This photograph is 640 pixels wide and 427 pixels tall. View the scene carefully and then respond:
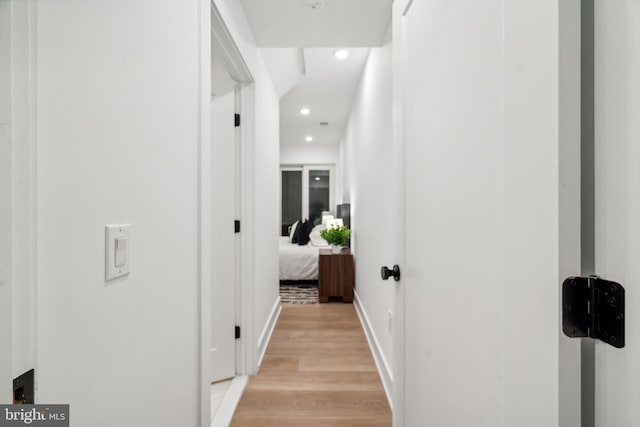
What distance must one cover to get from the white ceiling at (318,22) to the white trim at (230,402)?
237 cm

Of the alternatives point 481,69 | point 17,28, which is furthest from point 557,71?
point 17,28

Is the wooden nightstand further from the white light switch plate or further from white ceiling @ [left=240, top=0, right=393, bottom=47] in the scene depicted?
the white light switch plate

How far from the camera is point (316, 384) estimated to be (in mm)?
2084

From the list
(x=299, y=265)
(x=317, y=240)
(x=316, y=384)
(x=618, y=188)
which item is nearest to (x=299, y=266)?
(x=299, y=265)

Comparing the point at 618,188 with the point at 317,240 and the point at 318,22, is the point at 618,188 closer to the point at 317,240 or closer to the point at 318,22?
the point at 318,22

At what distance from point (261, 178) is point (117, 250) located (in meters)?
1.81

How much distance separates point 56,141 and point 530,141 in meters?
0.81

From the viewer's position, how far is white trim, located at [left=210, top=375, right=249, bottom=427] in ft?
5.56

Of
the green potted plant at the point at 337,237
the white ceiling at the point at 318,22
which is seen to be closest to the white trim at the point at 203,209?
the white ceiling at the point at 318,22

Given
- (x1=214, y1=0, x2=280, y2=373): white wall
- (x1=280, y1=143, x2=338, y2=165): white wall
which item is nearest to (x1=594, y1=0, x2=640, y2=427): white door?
(x1=214, y1=0, x2=280, y2=373): white wall

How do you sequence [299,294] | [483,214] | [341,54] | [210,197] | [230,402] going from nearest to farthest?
[483,214] → [210,197] → [230,402] → [341,54] → [299,294]

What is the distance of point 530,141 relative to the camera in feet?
1.66

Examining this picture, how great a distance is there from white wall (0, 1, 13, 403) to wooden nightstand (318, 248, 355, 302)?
138 inches

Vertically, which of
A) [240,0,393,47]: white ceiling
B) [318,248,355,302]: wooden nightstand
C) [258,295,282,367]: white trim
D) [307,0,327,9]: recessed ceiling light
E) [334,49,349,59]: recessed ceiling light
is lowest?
[258,295,282,367]: white trim
